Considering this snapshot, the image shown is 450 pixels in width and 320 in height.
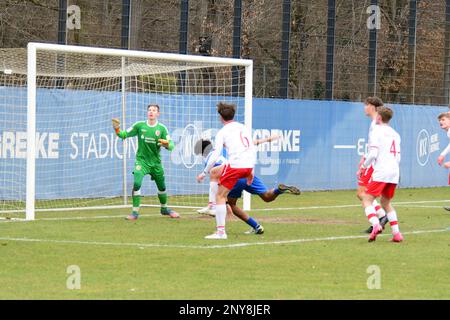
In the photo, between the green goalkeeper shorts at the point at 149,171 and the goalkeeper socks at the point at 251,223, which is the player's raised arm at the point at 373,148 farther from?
the green goalkeeper shorts at the point at 149,171

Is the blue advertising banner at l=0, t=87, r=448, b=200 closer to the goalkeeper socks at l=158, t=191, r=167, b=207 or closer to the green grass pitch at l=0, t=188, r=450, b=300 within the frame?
the green grass pitch at l=0, t=188, r=450, b=300

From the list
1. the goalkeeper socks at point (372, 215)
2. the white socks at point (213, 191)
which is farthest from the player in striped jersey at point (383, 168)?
the white socks at point (213, 191)

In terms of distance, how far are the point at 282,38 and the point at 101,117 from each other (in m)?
6.10

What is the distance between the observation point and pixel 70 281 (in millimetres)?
10562

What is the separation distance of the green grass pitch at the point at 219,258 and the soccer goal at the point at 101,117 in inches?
91.4

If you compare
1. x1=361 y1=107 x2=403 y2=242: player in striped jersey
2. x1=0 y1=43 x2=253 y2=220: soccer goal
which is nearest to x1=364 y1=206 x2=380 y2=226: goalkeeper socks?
x1=361 y1=107 x2=403 y2=242: player in striped jersey

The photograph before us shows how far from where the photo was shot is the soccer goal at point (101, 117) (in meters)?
21.0

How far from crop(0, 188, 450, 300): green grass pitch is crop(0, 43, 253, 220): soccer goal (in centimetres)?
232

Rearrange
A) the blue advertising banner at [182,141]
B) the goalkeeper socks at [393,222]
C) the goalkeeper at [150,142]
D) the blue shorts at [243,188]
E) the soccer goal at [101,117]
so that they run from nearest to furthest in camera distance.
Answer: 1. the goalkeeper socks at [393,222]
2. the blue shorts at [243,188]
3. the goalkeeper at [150,142]
4. the soccer goal at [101,117]
5. the blue advertising banner at [182,141]

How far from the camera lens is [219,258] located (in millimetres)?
→ 12773

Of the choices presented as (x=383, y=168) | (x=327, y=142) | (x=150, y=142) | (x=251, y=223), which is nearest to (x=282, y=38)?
(x=327, y=142)

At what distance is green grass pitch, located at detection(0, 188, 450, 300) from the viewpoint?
33.9ft
